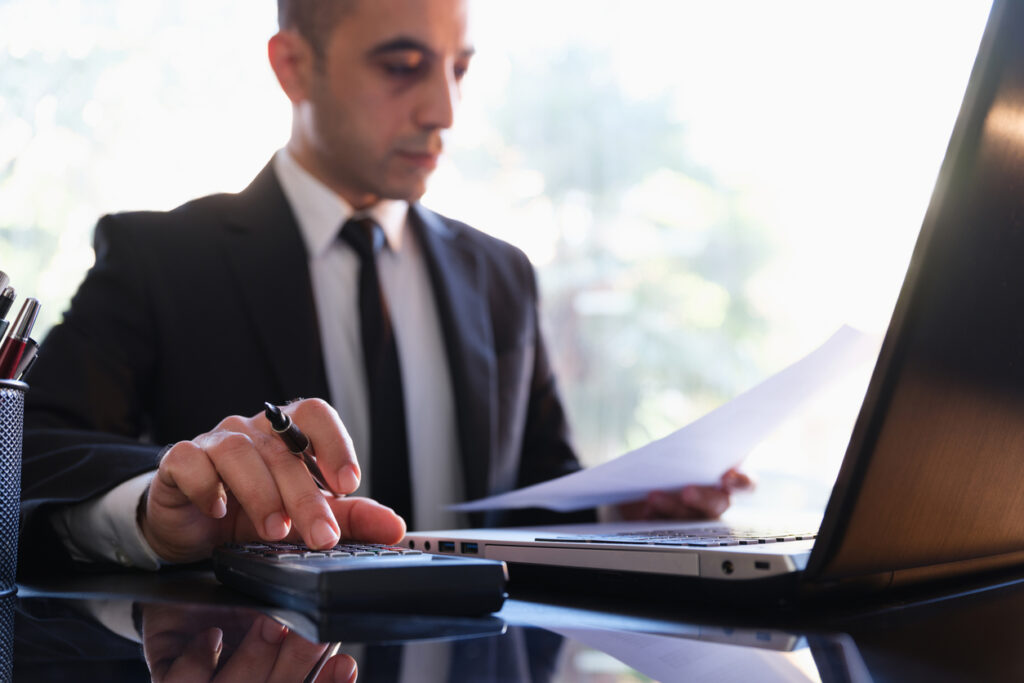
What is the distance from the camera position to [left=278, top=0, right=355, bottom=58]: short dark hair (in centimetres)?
137

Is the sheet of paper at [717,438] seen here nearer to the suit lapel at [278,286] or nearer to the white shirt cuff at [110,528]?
the white shirt cuff at [110,528]

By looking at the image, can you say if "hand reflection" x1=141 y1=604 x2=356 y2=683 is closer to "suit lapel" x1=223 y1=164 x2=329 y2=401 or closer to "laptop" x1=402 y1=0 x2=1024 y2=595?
"laptop" x1=402 y1=0 x2=1024 y2=595

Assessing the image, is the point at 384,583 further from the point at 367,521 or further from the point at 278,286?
the point at 278,286

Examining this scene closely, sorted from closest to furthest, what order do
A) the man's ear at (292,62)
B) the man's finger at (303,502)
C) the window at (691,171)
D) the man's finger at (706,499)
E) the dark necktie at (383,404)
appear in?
the man's finger at (303,502) → the man's finger at (706,499) → the dark necktie at (383,404) → the man's ear at (292,62) → the window at (691,171)

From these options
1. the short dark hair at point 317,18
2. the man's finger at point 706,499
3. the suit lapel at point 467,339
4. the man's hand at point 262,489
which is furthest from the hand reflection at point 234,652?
the short dark hair at point 317,18

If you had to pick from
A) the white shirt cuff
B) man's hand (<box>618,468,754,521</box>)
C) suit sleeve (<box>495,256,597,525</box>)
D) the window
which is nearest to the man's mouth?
suit sleeve (<box>495,256,597,525</box>)

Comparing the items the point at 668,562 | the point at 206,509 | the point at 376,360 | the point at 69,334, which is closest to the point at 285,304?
the point at 376,360

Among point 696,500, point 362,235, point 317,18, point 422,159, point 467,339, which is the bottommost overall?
point 696,500

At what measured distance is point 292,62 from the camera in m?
1.42

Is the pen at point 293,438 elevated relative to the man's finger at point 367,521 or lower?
elevated

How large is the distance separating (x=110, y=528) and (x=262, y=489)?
0.22 metres

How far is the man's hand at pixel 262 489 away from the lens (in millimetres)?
542

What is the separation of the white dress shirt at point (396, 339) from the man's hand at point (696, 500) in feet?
1.58

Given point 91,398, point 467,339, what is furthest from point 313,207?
point 91,398
